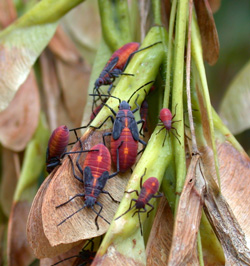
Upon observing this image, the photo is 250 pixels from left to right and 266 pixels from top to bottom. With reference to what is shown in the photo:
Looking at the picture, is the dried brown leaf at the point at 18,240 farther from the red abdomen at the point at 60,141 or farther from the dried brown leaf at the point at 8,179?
the red abdomen at the point at 60,141

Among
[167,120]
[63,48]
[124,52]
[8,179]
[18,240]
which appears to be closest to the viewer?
[167,120]

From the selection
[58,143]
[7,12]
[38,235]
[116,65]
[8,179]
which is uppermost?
[7,12]

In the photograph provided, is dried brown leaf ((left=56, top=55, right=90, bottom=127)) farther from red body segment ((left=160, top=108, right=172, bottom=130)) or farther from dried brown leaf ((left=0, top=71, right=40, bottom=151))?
red body segment ((left=160, top=108, right=172, bottom=130))

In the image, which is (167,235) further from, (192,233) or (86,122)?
(86,122)

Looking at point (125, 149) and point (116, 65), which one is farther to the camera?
point (116, 65)

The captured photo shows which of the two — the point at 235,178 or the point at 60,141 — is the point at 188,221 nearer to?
the point at 235,178

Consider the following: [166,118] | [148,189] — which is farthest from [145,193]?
[166,118]

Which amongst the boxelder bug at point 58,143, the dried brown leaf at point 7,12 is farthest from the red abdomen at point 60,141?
the dried brown leaf at point 7,12
